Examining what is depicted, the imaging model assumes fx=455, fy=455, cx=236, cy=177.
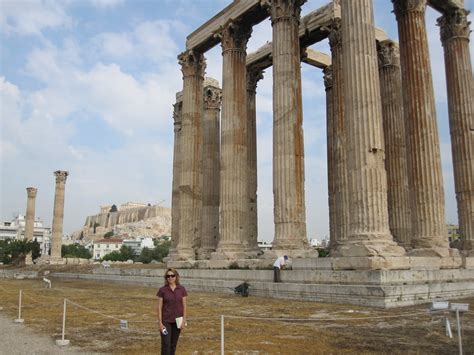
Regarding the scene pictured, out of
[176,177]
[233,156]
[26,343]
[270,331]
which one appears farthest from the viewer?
[176,177]

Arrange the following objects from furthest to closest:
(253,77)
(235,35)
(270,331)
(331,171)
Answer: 1. (253,77)
2. (331,171)
3. (235,35)
4. (270,331)

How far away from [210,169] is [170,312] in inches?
1144

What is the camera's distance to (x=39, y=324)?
1322 centimetres

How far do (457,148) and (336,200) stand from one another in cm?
813

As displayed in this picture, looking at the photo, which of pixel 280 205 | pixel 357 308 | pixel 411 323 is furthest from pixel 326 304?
pixel 280 205

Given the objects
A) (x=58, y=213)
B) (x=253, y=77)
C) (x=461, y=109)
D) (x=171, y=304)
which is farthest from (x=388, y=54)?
(x=58, y=213)

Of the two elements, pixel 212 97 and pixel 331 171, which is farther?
pixel 212 97

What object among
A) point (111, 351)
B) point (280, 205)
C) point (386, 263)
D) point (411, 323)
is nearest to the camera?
point (111, 351)

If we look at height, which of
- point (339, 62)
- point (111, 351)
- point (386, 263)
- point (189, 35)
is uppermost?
point (189, 35)

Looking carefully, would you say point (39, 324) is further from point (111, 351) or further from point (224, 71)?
point (224, 71)

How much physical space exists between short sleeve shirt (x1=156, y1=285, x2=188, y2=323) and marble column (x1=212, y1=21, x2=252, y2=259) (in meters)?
20.0

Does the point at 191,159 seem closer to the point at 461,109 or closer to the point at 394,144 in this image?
the point at 394,144

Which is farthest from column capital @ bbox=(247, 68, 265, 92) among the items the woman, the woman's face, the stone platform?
the woman

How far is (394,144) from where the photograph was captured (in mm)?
30203
